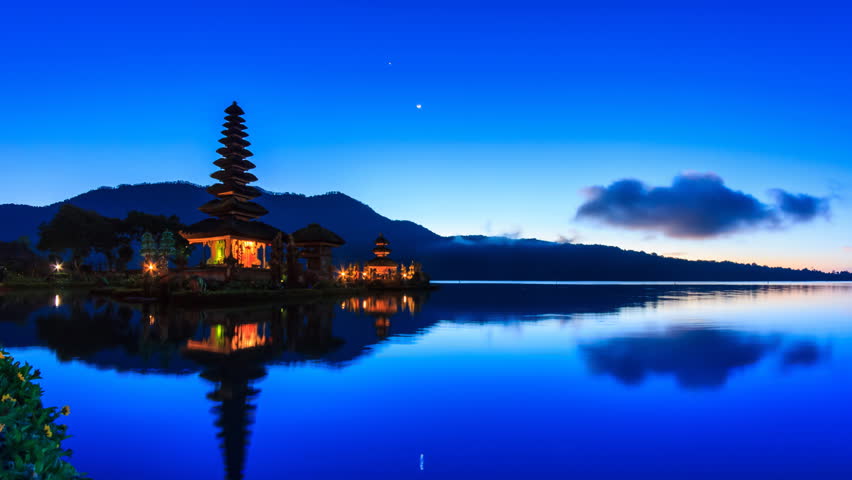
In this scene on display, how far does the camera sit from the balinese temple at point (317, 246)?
199ft

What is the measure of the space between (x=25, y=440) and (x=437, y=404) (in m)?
7.53

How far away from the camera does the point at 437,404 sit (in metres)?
10.1

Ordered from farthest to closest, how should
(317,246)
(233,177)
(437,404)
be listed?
(317,246) < (233,177) < (437,404)

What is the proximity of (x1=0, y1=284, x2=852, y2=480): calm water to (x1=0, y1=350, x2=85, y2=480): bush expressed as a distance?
2.57 metres

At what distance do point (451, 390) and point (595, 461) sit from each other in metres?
4.69

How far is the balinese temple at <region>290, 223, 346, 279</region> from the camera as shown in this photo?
60531 mm

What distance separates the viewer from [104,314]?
26500 mm

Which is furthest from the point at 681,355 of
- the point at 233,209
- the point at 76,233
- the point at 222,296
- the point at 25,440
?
the point at 76,233

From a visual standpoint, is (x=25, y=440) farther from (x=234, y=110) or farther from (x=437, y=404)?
(x=234, y=110)

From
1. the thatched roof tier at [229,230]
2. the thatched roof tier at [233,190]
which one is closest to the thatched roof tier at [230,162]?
the thatched roof tier at [233,190]

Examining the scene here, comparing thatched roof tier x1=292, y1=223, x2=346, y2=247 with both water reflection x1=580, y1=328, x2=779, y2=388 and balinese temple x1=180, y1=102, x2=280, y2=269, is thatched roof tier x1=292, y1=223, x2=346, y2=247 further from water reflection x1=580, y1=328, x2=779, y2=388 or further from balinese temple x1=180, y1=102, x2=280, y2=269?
water reflection x1=580, y1=328, x2=779, y2=388

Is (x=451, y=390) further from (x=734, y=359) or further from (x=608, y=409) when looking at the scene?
(x=734, y=359)

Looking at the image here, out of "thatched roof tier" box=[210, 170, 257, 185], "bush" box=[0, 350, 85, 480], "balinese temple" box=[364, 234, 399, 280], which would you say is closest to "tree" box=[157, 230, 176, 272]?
"thatched roof tier" box=[210, 170, 257, 185]

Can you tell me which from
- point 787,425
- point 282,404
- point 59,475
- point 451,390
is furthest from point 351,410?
point 787,425
